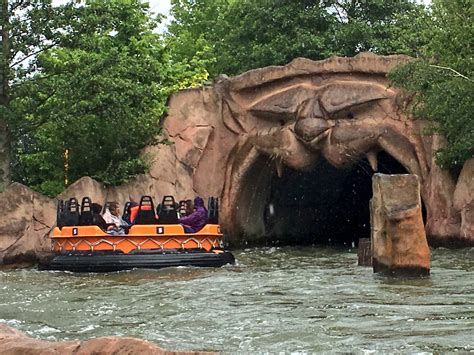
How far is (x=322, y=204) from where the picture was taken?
27.4 m

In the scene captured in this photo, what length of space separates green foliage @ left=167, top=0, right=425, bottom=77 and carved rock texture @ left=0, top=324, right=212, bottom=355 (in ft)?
66.2

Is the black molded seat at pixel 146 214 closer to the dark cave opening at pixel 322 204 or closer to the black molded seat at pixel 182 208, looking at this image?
the black molded seat at pixel 182 208

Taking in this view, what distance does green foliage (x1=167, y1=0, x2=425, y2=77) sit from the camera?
2588 cm

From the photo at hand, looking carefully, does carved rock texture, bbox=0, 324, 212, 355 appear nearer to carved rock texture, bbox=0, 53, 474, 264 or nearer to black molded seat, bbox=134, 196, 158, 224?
black molded seat, bbox=134, 196, 158, 224

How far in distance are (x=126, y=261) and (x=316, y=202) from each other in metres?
12.8

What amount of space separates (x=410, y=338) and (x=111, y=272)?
29.2 ft

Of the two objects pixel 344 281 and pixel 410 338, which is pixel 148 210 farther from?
pixel 410 338

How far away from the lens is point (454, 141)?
1775 centimetres

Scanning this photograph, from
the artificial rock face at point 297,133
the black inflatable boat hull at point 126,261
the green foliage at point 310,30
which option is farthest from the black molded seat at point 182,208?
the green foliage at point 310,30

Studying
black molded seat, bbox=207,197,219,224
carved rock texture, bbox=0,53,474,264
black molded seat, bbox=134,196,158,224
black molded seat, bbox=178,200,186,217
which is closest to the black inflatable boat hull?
black molded seat, bbox=134,196,158,224

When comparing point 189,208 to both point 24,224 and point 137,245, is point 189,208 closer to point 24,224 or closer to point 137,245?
point 137,245

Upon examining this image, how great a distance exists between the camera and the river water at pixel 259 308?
688 centimetres

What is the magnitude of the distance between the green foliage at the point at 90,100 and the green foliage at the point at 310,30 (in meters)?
4.58

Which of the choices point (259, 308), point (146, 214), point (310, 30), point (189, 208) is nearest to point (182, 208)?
point (189, 208)
